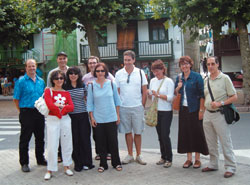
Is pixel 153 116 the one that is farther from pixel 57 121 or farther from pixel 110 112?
pixel 57 121

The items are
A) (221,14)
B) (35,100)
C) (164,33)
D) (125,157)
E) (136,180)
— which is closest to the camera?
(136,180)

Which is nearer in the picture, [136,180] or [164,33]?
[136,180]

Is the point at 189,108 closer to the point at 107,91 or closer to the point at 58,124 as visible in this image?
the point at 107,91

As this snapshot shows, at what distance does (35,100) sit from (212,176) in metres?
3.31

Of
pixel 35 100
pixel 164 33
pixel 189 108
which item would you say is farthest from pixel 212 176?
pixel 164 33

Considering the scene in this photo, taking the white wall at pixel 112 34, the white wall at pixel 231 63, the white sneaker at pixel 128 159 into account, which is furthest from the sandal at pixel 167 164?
the white wall at pixel 231 63

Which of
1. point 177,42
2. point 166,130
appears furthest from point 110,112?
point 177,42

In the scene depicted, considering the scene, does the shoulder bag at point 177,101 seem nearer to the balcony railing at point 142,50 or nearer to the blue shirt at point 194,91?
the blue shirt at point 194,91

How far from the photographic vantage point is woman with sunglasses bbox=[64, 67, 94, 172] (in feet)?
17.5

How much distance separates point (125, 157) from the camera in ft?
19.2

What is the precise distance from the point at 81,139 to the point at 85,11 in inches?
360

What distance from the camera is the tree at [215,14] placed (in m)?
11.8

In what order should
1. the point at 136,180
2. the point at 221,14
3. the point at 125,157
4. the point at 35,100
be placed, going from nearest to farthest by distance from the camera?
the point at 136,180 → the point at 35,100 → the point at 125,157 → the point at 221,14

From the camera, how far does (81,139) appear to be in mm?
5414
